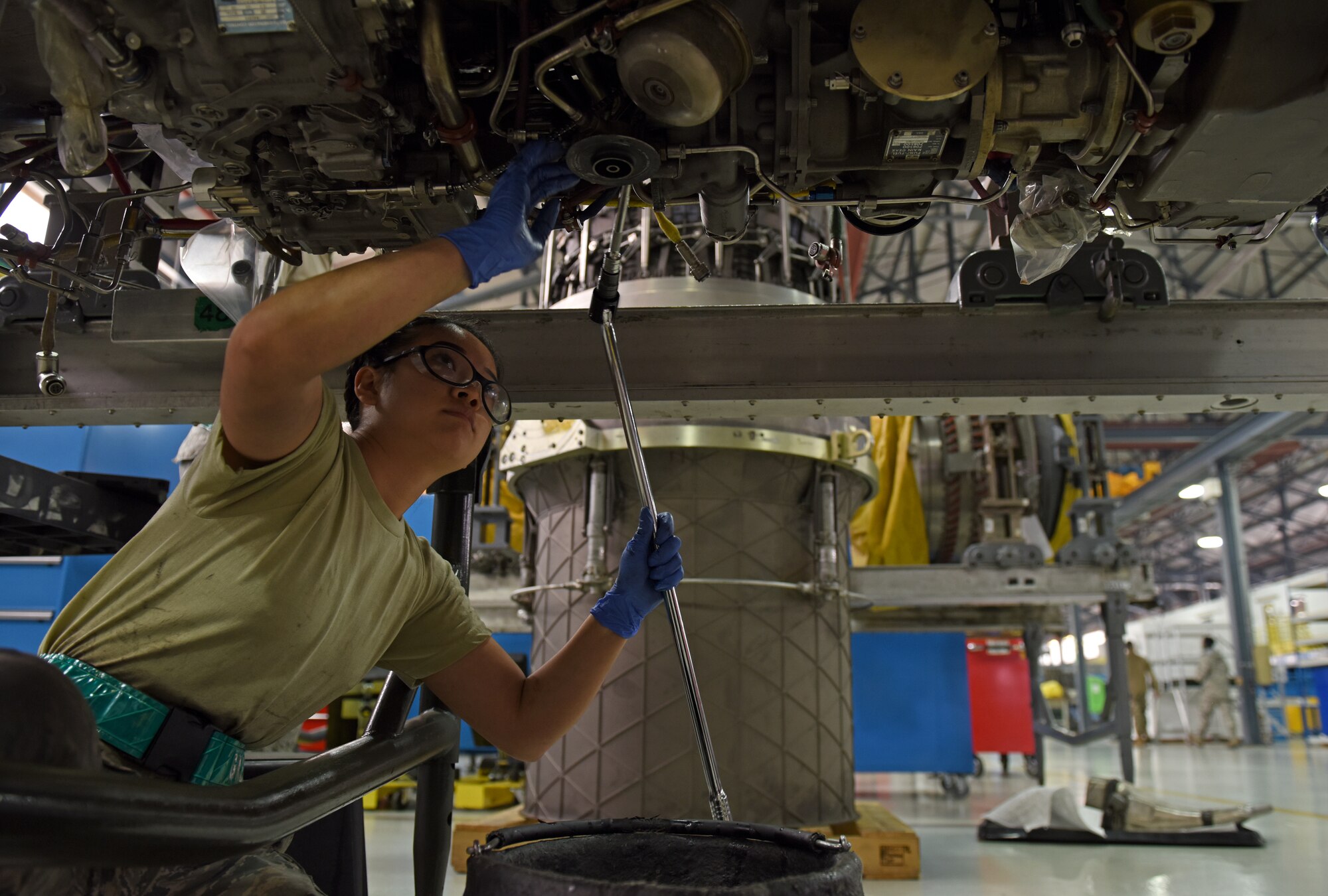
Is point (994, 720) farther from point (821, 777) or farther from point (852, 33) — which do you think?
point (852, 33)

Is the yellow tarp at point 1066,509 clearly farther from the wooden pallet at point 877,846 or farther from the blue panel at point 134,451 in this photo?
the blue panel at point 134,451

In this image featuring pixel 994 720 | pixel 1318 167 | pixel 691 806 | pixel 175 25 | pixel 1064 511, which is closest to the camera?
pixel 175 25

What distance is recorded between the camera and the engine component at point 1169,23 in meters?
1.19

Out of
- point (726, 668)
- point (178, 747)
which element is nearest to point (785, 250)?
point (726, 668)

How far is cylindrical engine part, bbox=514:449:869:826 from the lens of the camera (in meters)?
2.95

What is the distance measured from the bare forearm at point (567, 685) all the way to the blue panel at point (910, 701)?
12.6 ft

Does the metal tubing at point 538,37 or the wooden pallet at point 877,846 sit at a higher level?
the metal tubing at point 538,37

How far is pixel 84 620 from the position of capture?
1.19 meters

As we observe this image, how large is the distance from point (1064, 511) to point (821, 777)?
3667mm

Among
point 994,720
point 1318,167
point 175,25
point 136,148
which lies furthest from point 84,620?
point 994,720

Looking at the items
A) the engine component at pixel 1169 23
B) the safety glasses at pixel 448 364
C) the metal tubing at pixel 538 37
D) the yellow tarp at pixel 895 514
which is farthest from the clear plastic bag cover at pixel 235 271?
the yellow tarp at pixel 895 514

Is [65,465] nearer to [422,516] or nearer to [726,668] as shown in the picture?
[422,516]

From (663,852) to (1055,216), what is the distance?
1245mm

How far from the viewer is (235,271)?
76.1 inches
